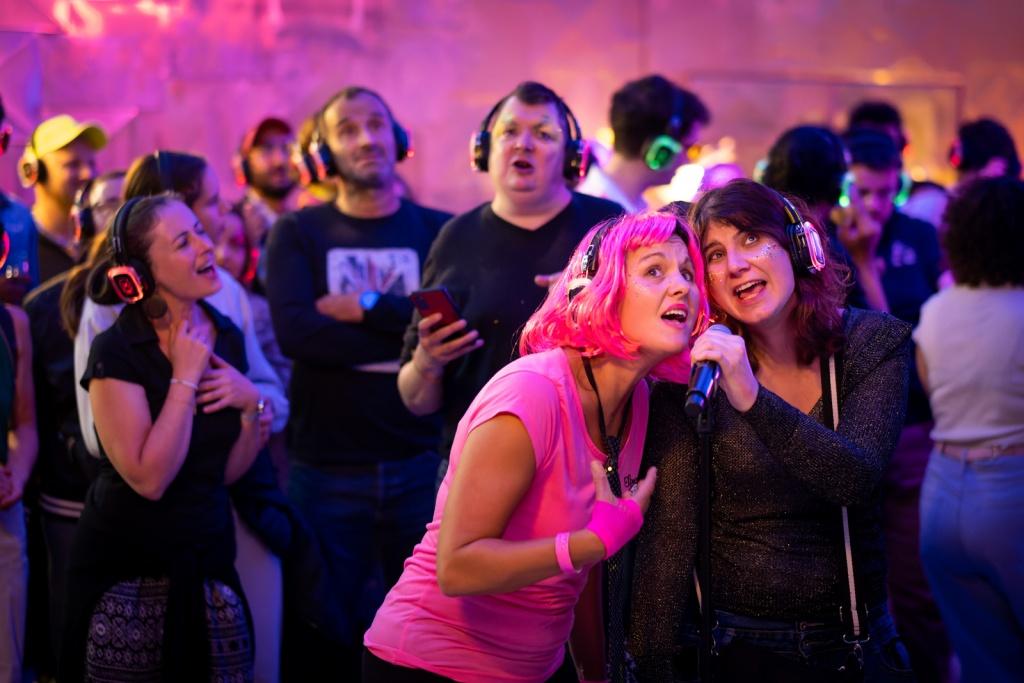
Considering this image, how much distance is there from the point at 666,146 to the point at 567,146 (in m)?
0.85

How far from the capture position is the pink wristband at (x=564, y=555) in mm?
1773

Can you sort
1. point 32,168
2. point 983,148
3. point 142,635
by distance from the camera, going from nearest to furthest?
point 142,635 < point 32,168 < point 983,148

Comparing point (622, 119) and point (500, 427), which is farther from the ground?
point (622, 119)

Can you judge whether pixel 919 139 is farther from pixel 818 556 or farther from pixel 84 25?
pixel 818 556

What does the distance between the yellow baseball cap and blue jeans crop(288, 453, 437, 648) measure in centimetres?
185

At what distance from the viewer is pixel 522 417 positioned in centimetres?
183

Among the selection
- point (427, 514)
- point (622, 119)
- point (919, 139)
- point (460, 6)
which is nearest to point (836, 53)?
point (919, 139)

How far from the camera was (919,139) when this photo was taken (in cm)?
764

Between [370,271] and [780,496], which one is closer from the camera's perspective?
[780,496]

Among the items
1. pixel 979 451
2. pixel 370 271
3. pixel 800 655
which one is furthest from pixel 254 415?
pixel 979 451

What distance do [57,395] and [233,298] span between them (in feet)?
2.08

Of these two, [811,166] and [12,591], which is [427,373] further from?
[811,166]

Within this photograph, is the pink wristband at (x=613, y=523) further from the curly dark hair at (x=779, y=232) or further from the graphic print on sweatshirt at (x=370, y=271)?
the graphic print on sweatshirt at (x=370, y=271)

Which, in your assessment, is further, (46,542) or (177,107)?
(177,107)
